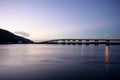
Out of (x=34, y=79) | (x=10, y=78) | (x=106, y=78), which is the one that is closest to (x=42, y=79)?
(x=34, y=79)

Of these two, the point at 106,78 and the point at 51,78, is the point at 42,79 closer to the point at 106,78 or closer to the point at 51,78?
the point at 51,78

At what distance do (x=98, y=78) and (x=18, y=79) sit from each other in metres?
5.82

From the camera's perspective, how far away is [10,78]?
12297 millimetres

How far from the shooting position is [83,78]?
41.2 ft

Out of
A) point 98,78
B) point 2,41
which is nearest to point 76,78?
point 98,78

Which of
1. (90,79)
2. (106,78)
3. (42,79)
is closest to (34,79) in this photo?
(42,79)

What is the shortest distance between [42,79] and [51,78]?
29.6 inches

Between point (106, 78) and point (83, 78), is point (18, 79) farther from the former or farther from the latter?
point (106, 78)

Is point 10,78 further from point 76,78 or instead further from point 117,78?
point 117,78

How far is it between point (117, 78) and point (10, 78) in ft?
25.6

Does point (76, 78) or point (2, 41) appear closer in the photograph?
point (76, 78)

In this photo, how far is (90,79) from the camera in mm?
12219

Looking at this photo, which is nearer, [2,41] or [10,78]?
[10,78]

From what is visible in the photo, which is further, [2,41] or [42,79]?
[2,41]
